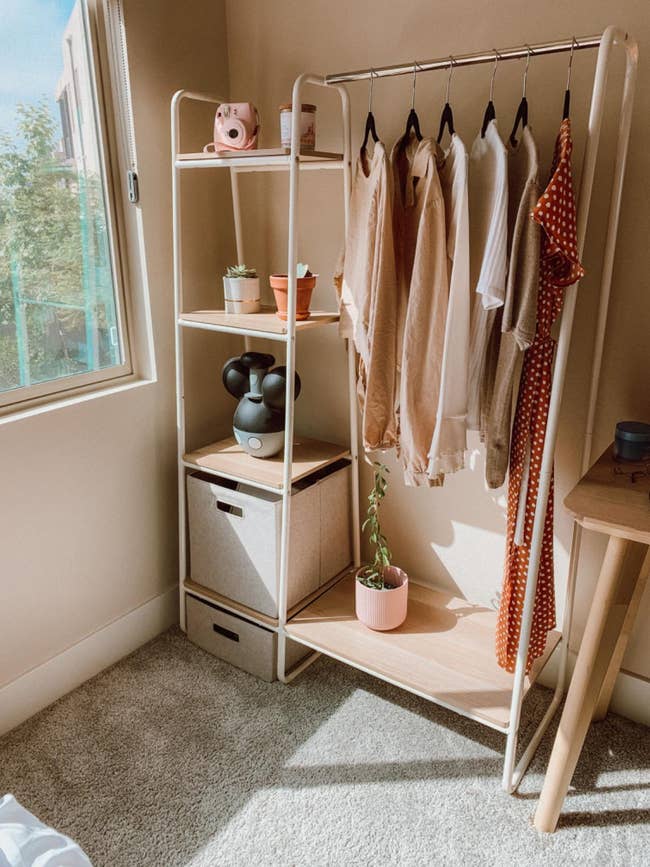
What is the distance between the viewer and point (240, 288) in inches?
82.1

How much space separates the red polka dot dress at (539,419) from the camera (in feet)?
4.50

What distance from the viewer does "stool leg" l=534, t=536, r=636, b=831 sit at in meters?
1.49

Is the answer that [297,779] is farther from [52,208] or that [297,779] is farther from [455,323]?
[52,208]

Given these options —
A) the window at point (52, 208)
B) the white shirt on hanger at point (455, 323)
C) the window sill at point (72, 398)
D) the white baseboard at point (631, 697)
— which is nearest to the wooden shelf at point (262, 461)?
the window sill at point (72, 398)

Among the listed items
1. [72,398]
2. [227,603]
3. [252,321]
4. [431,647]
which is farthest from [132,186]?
[431,647]

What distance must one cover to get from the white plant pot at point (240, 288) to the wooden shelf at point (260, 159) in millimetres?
325

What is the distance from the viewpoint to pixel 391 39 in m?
1.96

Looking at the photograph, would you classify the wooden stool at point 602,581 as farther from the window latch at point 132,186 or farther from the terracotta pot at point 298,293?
the window latch at point 132,186

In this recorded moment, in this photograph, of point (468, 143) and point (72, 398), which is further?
point (72, 398)

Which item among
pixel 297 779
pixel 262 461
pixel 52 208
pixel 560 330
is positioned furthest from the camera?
pixel 262 461

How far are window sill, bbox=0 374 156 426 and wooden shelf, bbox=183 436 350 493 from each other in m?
0.29

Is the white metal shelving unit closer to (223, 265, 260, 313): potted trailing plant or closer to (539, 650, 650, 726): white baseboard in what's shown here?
(223, 265, 260, 313): potted trailing plant

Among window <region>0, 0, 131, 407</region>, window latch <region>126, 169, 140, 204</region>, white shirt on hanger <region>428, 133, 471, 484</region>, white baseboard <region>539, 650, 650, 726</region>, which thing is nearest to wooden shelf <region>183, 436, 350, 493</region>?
window <region>0, 0, 131, 407</region>

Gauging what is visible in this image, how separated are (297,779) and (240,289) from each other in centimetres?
139
